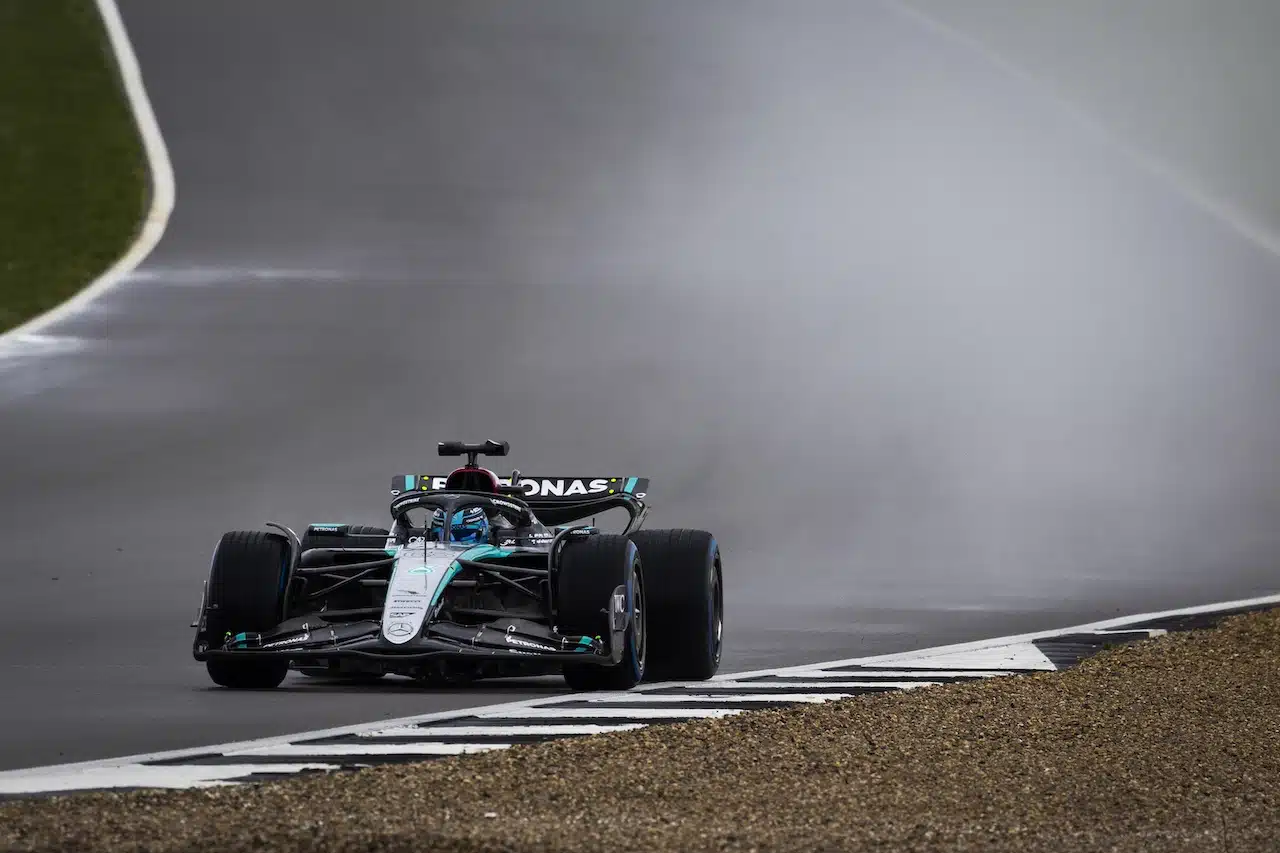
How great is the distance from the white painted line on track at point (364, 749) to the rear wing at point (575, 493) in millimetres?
5557

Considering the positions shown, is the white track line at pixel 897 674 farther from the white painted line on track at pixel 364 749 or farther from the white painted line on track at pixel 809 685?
the white painted line on track at pixel 364 749

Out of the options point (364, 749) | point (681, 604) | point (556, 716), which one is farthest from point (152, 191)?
point (364, 749)

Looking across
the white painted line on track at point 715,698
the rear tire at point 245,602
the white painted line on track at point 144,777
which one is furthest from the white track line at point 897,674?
the white painted line on track at point 144,777

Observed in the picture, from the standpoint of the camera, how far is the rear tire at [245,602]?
14.7m

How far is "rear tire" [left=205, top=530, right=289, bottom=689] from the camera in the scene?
14.7 meters

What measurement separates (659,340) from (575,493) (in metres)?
21.7

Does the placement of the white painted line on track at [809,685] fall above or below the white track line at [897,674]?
below

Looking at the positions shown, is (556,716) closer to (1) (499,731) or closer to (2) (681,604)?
(1) (499,731)

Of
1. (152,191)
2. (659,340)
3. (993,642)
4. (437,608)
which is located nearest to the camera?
(437,608)

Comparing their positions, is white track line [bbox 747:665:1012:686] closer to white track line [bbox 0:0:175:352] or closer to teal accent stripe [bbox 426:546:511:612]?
teal accent stripe [bbox 426:546:511:612]

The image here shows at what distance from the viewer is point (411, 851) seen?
8055 millimetres

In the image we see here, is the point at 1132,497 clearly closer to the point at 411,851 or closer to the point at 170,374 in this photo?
the point at 170,374

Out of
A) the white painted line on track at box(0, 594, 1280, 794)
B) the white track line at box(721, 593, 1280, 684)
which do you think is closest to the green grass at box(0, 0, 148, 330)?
the white track line at box(721, 593, 1280, 684)

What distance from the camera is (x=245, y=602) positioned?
48.2 ft
